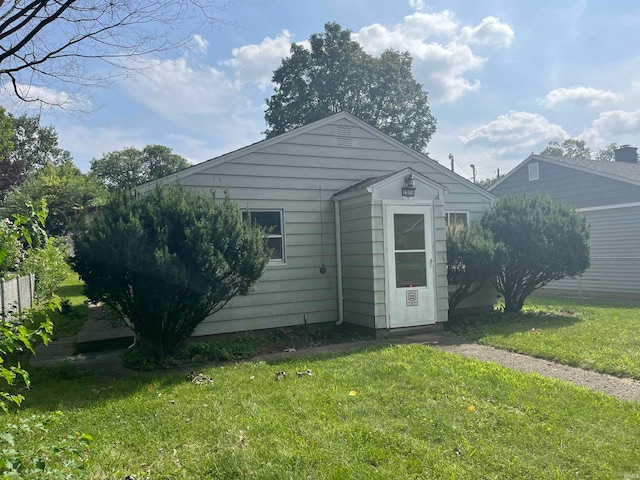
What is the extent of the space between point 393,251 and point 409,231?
504 millimetres

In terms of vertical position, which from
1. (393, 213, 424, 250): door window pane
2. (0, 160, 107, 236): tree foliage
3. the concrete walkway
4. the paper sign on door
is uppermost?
(0, 160, 107, 236): tree foliage

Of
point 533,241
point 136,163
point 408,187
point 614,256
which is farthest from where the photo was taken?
point 136,163

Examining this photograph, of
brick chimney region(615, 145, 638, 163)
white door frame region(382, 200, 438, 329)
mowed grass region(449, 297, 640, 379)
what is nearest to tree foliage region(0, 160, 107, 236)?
white door frame region(382, 200, 438, 329)

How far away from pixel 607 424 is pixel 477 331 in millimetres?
4254

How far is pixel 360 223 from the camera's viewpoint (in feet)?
25.8

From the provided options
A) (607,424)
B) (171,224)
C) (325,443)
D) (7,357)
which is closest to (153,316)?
(171,224)

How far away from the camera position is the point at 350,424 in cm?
374

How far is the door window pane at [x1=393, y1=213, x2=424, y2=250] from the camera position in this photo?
7.74 metres

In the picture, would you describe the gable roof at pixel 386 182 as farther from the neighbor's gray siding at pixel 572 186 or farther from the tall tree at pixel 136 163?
the tall tree at pixel 136 163

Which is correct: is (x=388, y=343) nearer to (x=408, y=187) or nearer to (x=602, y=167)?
(x=408, y=187)

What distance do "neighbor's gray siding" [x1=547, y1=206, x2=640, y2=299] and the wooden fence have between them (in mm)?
15022

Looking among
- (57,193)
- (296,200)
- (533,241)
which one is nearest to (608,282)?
(533,241)

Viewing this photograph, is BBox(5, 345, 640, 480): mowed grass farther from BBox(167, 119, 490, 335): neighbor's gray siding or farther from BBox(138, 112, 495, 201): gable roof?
BBox(138, 112, 495, 201): gable roof

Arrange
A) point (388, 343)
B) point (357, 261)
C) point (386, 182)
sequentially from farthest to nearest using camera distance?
point (357, 261), point (386, 182), point (388, 343)
